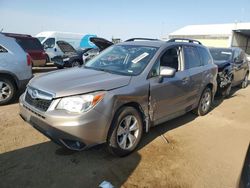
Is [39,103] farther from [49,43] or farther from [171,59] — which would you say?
[49,43]

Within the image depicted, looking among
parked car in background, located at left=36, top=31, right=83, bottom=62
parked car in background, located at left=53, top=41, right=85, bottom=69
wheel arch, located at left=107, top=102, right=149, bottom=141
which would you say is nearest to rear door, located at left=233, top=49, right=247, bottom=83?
wheel arch, located at left=107, top=102, right=149, bottom=141

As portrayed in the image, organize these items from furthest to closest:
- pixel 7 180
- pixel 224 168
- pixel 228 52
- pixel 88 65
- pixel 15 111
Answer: pixel 228 52 < pixel 15 111 < pixel 88 65 < pixel 224 168 < pixel 7 180

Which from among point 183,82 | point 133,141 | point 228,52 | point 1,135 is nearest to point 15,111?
point 1,135

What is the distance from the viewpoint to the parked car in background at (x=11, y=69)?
6195 mm

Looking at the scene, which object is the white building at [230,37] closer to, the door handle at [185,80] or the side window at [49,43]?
the side window at [49,43]

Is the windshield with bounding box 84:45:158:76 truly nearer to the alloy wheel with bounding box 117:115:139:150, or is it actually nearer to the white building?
the alloy wheel with bounding box 117:115:139:150

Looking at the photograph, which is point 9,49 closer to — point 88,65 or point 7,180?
point 88,65

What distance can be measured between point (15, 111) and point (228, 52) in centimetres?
753

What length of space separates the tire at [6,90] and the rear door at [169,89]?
3935 mm

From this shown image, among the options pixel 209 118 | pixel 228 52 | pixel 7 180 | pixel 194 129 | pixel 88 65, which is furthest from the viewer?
pixel 228 52

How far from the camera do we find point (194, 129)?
5.37m

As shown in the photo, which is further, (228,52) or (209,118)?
(228,52)

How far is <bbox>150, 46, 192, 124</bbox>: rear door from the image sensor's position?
4.25 metres

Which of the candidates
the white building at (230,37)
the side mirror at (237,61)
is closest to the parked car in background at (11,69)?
the side mirror at (237,61)
